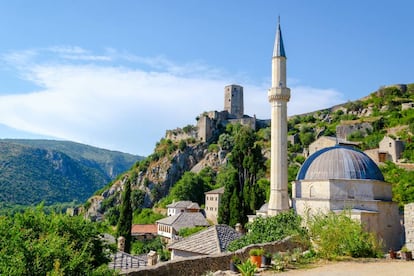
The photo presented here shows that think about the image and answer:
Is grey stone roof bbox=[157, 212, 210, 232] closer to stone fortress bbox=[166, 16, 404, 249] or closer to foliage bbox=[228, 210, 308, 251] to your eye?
stone fortress bbox=[166, 16, 404, 249]

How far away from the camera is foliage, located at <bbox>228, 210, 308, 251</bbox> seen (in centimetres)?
1584

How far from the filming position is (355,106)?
73375mm

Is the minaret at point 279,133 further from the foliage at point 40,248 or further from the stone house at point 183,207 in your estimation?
the stone house at point 183,207

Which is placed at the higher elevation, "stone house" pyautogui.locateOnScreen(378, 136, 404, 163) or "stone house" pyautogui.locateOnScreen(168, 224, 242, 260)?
"stone house" pyautogui.locateOnScreen(378, 136, 404, 163)

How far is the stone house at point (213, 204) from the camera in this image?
158 feet

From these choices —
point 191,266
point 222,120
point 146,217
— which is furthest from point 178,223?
point 222,120

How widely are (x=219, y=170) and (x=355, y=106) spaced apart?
30.4 metres

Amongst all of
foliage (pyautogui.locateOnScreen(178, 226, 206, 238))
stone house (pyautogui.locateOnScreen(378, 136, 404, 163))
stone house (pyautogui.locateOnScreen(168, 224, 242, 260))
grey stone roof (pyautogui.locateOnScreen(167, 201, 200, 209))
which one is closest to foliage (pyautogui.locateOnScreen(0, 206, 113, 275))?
stone house (pyautogui.locateOnScreen(168, 224, 242, 260))

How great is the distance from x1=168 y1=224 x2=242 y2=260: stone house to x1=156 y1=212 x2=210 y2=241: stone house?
2373 cm

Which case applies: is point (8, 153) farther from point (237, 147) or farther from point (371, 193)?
point (371, 193)

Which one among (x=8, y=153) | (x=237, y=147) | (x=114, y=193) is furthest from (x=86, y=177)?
(x=237, y=147)

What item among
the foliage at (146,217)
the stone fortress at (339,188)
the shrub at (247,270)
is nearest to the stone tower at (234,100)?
the foliage at (146,217)

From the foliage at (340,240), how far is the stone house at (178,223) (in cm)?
2929

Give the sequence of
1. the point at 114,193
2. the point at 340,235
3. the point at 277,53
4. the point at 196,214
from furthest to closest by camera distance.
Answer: the point at 114,193 < the point at 196,214 < the point at 277,53 < the point at 340,235
